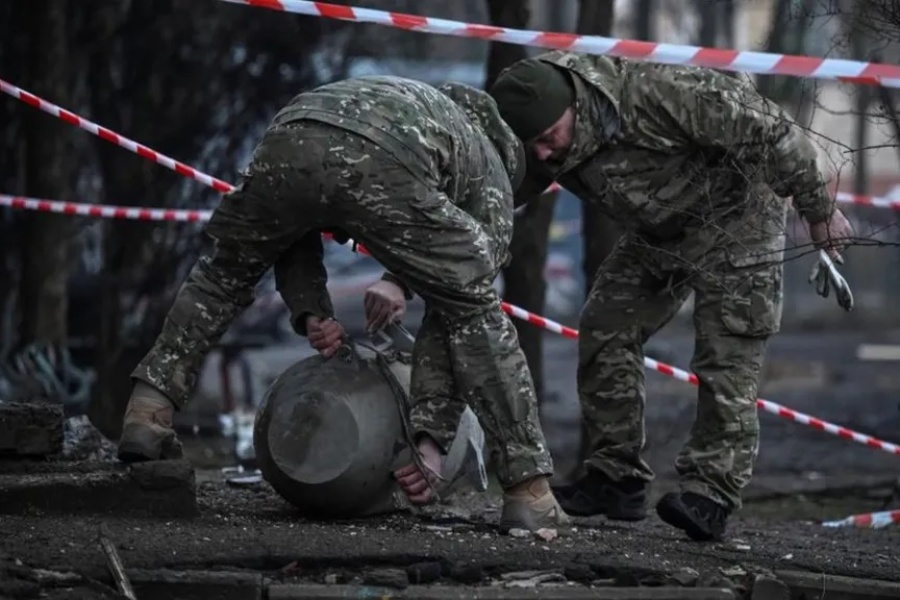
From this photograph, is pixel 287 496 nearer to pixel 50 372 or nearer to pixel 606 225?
pixel 606 225

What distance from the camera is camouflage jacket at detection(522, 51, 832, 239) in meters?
6.12

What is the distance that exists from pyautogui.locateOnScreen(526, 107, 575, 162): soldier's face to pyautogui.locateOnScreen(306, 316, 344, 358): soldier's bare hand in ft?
3.00

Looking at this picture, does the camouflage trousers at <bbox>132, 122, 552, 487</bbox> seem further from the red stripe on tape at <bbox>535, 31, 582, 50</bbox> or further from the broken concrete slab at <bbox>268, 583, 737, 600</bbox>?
the red stripe on tape at <bbox>535, 31, 582, 50</bbox>

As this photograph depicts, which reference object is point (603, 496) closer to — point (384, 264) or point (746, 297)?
point (746, 297)

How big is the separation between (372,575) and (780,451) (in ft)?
24.2

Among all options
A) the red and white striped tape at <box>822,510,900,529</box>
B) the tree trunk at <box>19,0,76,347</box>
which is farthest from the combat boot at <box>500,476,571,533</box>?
the tree trunk at <box>19,0,76,347</box>

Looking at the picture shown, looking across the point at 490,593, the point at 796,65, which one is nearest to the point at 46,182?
the point at 796,65

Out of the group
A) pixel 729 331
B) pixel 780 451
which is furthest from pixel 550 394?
pixel 729 331

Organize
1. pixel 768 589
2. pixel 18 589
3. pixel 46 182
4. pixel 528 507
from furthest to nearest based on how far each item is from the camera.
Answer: pixel 46 182 < pixel 528 507 < pixel 768 589 < pixel 18 589

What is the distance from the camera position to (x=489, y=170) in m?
5.73

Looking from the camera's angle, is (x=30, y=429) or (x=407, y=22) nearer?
(x=30, y=429)

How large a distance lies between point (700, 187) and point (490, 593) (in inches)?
76.8

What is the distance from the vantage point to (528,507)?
5.75 m

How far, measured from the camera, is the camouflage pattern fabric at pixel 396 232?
5.45m
